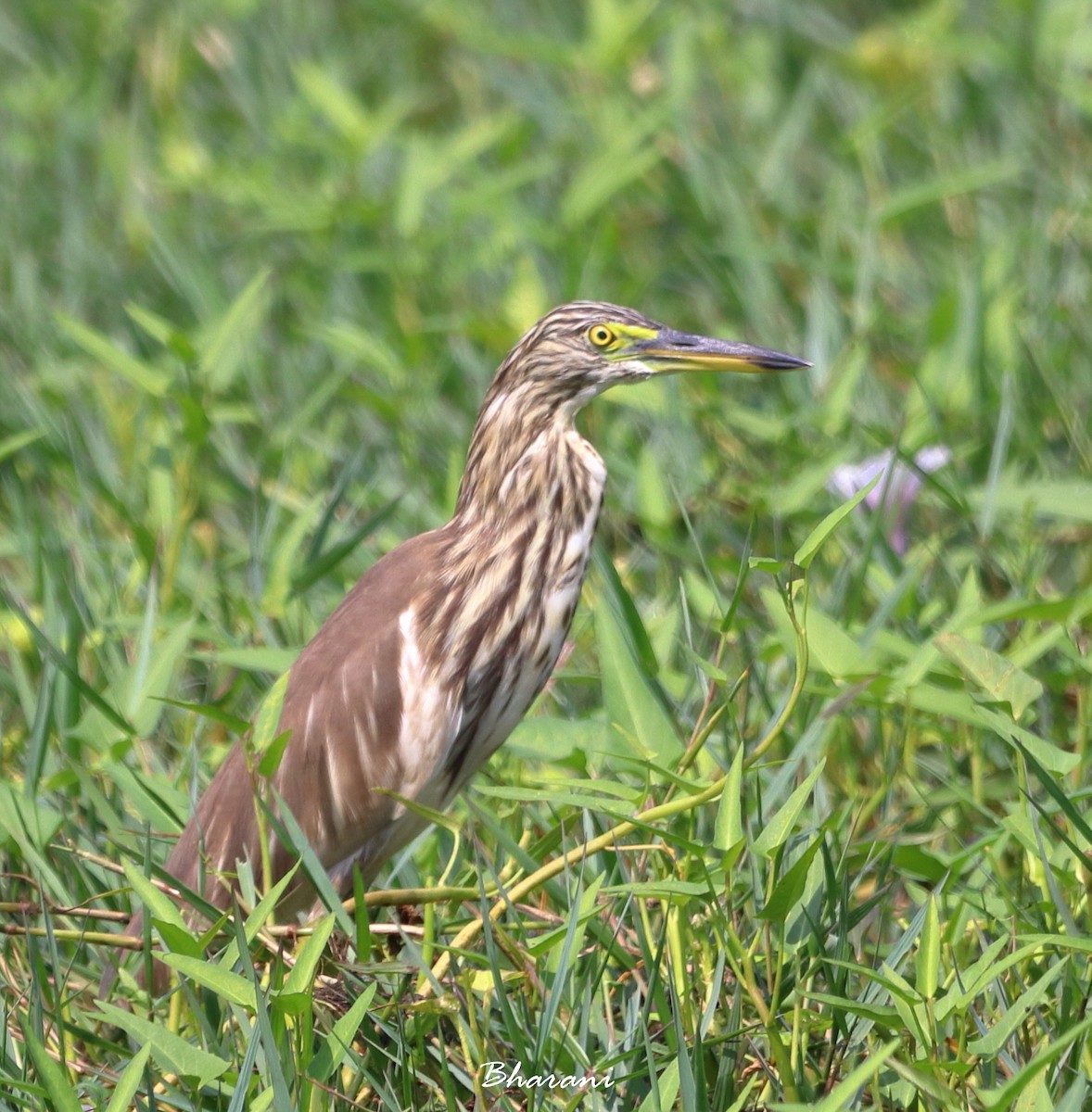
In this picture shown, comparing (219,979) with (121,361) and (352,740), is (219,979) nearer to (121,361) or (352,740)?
(352,740)

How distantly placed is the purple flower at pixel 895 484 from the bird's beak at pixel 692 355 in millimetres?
586

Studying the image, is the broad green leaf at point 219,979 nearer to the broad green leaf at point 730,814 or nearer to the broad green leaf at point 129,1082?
the broad green leaf at point 129,1082

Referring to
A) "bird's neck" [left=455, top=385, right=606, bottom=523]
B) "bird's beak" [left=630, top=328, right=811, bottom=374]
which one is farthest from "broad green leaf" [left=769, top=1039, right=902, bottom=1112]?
"bird's beak" [left=630, top=328, right=811, bottom=374]

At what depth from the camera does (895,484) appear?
3.23 meters

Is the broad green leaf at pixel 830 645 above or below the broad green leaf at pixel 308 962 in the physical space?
above

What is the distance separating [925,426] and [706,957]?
5.03 feet

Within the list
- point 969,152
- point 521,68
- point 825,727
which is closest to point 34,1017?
point 825,727

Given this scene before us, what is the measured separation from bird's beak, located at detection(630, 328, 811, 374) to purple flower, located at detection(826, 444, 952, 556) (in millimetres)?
586

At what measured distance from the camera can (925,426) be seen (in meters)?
3.37

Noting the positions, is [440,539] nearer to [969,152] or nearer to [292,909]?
[292,909]

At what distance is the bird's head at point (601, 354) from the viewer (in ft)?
8.75

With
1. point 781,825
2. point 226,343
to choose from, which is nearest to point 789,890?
point 781,825

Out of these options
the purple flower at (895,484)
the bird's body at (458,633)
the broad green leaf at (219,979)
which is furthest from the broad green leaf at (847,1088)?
the purple flower at (895,484)

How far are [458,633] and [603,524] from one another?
1.21m
